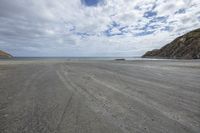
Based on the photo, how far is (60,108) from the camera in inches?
161

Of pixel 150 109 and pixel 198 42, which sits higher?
pixel 198 42

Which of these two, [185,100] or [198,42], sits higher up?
[198,42]

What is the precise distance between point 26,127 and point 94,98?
2548 mm

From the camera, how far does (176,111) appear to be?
3793mm

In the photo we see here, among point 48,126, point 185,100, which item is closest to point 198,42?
point 185,100

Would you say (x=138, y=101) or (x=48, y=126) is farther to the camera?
(x=138, y=101)

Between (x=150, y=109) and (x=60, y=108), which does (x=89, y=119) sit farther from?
(x=150, y=109)

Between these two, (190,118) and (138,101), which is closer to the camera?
(190,118)

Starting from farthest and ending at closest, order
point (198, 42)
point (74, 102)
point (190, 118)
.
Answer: point (198, 42)
point (74, 102)
point (190, 118)

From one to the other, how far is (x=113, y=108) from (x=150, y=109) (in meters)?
1.13

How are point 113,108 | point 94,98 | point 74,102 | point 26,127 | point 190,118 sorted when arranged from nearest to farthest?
point 26,127, point 190,118, point 113,108, point 74,102, point 94,98

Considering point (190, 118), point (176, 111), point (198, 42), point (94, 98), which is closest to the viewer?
point (190, 118)

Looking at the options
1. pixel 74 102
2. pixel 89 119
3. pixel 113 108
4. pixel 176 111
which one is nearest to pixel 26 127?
pixel 89 119

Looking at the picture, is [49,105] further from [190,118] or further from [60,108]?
[190,118]
